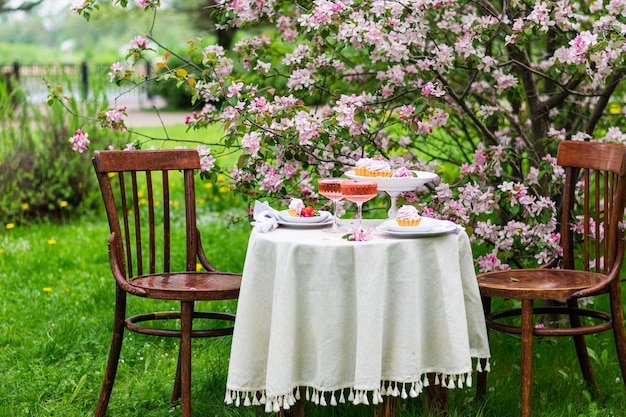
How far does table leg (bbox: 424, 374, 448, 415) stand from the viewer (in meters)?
3.45

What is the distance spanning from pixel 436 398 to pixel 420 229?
0.75 m

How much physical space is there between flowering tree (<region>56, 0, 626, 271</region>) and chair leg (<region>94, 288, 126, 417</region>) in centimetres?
81

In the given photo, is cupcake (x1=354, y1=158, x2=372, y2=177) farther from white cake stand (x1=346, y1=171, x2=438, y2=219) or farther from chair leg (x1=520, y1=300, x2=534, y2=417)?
chair leg (x1=520, y1=300, x2=534, y2=417)

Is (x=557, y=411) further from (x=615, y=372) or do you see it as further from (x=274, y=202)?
(x=274, y=202)

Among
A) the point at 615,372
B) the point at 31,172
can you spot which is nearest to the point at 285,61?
the point at 615,372

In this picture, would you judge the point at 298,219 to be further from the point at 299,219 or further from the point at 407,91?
the point at 407,91

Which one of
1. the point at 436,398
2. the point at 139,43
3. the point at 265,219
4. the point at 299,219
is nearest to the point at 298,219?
the point at 299,219

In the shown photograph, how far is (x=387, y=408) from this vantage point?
3170mm

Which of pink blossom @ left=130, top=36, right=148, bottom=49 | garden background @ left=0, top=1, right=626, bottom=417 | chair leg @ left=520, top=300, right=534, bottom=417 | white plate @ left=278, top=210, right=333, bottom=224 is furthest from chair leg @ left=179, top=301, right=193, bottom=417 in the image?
pink blossom @ left=130, top=36, right=148, bottom=49

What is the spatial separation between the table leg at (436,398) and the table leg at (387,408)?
32 cm

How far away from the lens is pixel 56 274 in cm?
593

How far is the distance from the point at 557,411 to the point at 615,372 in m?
0.61

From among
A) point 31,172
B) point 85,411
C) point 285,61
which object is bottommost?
point 85,411

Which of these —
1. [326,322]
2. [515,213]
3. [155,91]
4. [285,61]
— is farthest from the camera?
[155,91]
